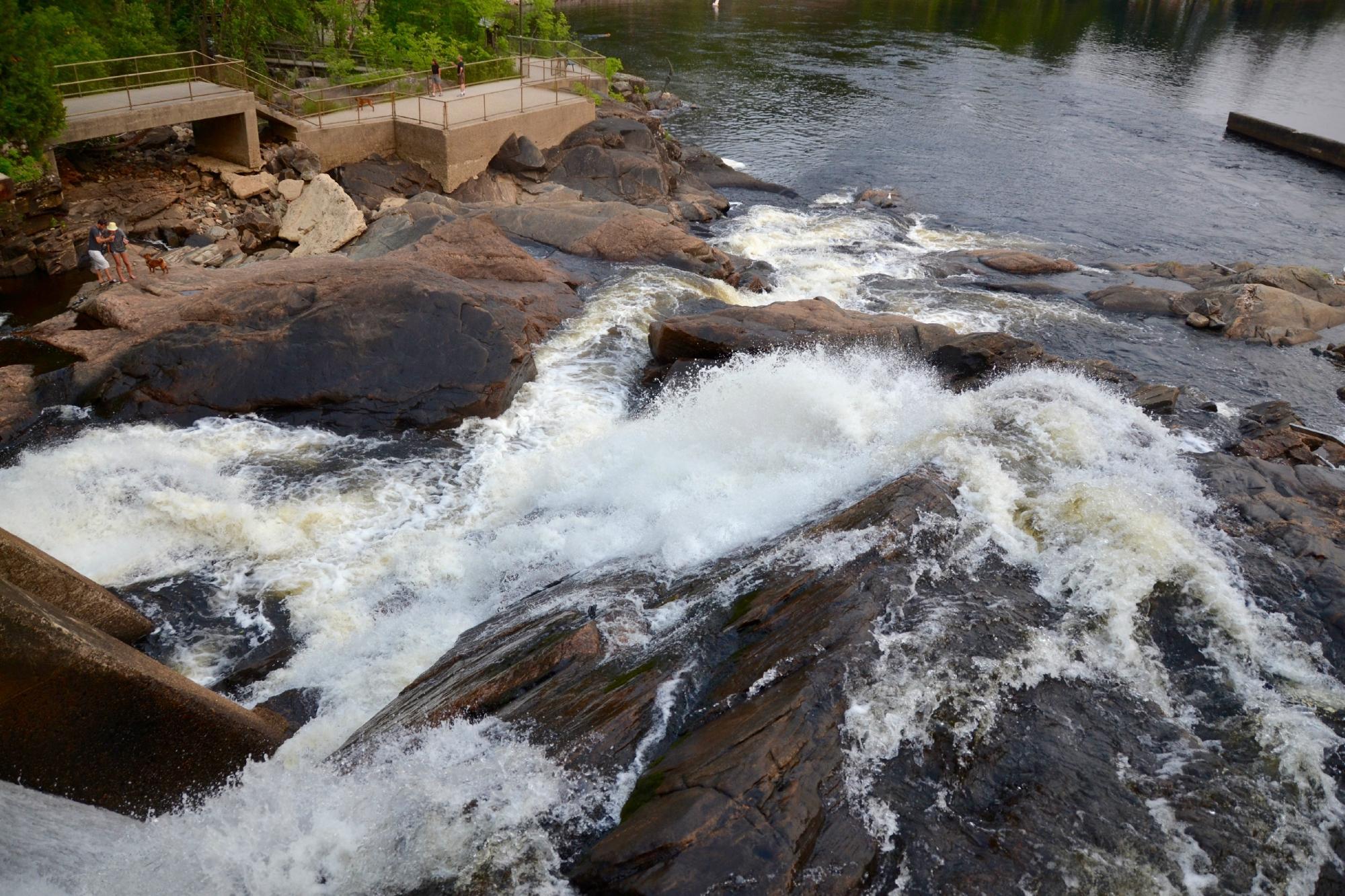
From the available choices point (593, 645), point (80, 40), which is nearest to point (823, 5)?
point (80, 40)

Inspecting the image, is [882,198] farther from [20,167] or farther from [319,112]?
[20,167]

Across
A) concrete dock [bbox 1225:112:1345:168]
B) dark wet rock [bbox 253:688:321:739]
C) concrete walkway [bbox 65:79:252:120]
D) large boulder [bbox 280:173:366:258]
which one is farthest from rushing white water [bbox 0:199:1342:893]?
concrete dock [bbox 1225:112:1345:168]

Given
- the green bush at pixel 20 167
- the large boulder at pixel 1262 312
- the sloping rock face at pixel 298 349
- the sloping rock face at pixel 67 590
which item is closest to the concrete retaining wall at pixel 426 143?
the green bush at pixel 20 167

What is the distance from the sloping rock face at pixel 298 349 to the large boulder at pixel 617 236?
6.25 metres

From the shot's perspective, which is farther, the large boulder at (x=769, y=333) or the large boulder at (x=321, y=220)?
the large boulder at (x=321, y=220)

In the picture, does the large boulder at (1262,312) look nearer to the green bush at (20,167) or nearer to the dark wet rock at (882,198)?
the dark wet rock at (882,198)

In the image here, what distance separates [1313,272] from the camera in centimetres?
2553

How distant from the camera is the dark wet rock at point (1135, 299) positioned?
2325cm

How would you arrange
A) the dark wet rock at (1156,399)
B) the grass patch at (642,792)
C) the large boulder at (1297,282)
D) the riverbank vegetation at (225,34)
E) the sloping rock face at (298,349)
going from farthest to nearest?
the large boulder at (1297,282) < the riverbank vegetation at (225,34) < the dark wet rock at (1156,399) < the sloping rock face at (298,349) < the grass patch at (642,792)

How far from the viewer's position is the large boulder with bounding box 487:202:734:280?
22672mm

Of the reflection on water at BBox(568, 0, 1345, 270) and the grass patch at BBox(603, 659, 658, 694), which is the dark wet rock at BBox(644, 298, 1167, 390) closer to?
the grass patch at BBox(603, 659, 658, 694)

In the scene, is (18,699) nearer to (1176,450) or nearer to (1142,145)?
(1176,450)

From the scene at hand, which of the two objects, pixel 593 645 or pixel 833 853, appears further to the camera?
pixel 593 645

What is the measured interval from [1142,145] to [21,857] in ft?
151
